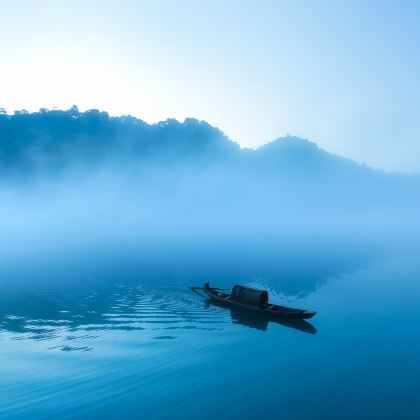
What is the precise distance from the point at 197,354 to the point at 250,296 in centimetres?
1026

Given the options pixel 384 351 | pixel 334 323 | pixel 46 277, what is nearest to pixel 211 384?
pixel 384 351

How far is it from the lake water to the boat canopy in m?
1.54

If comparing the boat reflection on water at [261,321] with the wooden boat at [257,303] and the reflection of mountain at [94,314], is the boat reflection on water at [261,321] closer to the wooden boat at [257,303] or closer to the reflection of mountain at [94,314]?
the wooden boat at [257,303]

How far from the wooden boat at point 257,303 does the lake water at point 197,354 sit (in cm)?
104

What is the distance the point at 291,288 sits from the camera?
152 ft

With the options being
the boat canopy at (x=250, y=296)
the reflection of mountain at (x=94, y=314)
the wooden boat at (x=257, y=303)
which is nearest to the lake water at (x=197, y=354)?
the reflection of mountain at (x=94, y=314)

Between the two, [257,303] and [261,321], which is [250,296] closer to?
[257,303]

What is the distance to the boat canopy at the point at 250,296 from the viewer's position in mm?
32406

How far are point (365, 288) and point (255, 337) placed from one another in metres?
25.8

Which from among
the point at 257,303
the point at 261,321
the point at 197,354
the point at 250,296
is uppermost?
the point at 250,296

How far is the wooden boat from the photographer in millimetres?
29812

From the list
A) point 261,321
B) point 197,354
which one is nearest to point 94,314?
point 197,354

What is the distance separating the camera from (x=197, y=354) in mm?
24156

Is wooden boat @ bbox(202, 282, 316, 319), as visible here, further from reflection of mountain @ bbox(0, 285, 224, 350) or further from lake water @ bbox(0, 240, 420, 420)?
reflection of mountain @ bbox(0, 285, 224, 350)
